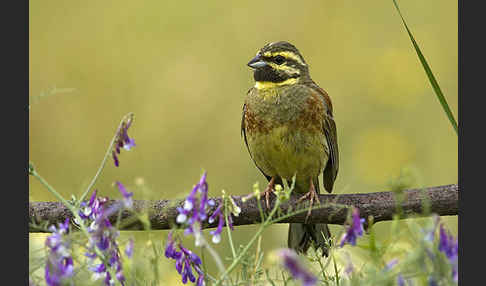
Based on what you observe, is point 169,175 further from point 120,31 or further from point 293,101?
point 293,101

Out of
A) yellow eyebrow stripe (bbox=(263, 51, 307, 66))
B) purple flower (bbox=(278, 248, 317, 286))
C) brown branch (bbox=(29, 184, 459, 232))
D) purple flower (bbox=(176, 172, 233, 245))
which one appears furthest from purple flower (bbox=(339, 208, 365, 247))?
yellow eyebrow stripe (bbox=(263, 51, 307, 66))

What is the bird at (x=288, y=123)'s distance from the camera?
425 cm

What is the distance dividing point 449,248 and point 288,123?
2.68 m

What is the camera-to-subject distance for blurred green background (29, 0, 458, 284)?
22.6 feet

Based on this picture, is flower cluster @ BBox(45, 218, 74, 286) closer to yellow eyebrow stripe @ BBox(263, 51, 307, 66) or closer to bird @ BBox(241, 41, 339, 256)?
bird @ BBox(241, 41, 339, 256)

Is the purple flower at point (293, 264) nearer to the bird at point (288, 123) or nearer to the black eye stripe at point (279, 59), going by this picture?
the bird at point (288, 123)

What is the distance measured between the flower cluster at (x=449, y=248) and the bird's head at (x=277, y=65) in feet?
9.58

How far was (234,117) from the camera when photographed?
23.6 feet

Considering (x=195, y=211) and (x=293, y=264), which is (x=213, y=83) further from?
(x=293, y=264)

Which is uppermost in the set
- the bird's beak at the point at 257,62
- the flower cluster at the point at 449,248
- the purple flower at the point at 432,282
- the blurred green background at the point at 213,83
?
the blurred green background at the point at 213,83

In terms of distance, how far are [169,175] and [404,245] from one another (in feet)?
16.6

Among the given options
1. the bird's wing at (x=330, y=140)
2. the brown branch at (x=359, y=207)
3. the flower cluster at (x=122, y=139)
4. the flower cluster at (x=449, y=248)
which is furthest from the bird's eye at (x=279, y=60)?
the flower cluster at (x=449, y=248)

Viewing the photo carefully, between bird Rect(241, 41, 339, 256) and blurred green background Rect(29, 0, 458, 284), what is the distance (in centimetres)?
195

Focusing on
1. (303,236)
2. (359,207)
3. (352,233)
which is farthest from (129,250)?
(303,236)
